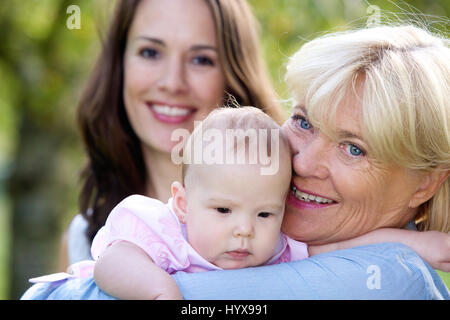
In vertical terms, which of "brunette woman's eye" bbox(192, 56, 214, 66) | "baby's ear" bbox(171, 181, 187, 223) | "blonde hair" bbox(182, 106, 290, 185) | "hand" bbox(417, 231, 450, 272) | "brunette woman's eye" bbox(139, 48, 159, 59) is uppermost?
"brunette woman's eye" bbox(139, 48, 159, 59)

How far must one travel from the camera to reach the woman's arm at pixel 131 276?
1860 millimetres

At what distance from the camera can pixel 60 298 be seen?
211 cm

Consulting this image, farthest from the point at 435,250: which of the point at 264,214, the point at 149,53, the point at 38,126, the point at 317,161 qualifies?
the point at 38,126

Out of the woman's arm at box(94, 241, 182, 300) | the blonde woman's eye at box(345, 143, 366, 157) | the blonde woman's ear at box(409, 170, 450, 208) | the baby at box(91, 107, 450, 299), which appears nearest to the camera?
the woman's arm at box(94, 241, 182, 300)

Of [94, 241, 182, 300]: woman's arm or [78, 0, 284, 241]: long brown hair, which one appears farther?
[78, 0, 284, 241]: long brown hair

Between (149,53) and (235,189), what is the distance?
5.56 ft

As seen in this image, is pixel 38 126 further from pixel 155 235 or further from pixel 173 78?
pixel 155 235

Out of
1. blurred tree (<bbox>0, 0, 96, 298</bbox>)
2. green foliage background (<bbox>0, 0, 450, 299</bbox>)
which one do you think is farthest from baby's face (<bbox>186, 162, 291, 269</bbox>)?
blurred tree (<bbox>0, 0, 96, 298</bbox>)

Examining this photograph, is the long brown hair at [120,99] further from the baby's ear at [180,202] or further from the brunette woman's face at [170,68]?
the baby's ear at [180,202]

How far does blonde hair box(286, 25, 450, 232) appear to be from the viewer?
2.00 metres

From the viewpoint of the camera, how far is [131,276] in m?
1.90

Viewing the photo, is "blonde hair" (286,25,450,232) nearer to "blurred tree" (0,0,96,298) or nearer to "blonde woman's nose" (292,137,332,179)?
"blonde woman's nose" (292,137,332,179)

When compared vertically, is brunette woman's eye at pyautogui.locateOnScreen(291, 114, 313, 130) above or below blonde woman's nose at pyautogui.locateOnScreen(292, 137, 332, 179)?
above
